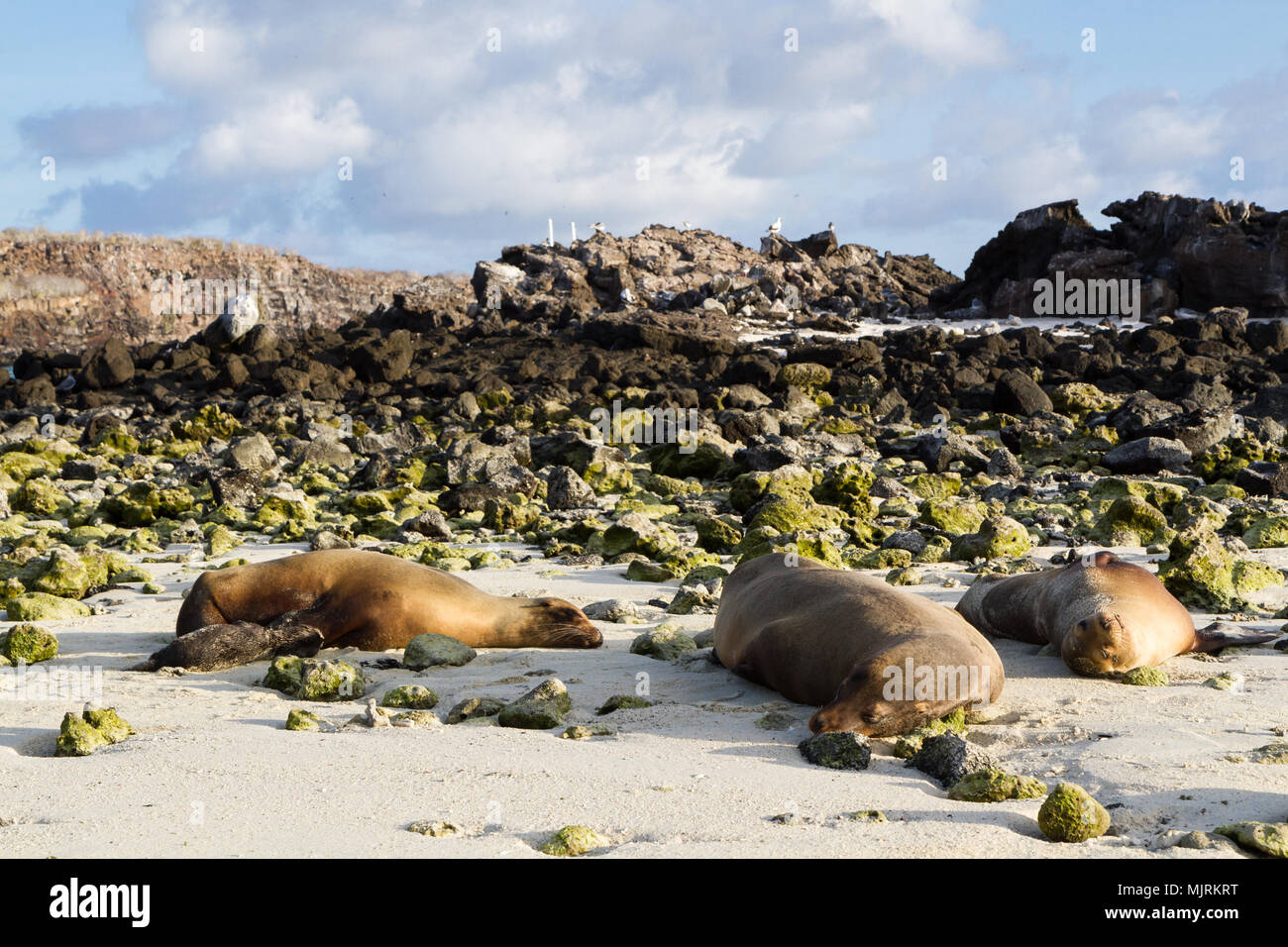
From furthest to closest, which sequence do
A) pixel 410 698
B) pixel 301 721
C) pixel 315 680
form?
pixel 315 680, pixel 410 698, pixel 301 721

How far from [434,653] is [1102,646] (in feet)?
9.94

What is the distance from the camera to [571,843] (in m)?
3.14

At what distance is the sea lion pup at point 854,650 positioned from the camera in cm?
445

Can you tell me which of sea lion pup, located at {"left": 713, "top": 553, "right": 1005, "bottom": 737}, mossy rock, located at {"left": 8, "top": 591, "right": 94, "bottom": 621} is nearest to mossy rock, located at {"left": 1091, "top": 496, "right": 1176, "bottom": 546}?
sea lion pup, located at {"left": 713, "top": 553, "right": 1005, "bottom": 737}

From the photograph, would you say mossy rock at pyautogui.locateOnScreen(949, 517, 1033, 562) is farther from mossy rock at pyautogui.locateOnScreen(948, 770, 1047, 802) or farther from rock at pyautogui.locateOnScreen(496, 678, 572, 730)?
mossy rock at pyautogui.locateOnScreen(948, 770, 1047, 802)

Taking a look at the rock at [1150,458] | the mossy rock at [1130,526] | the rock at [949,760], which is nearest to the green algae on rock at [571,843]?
the rock at [949,760]

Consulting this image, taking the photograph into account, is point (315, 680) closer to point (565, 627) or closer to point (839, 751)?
point (565, 627)

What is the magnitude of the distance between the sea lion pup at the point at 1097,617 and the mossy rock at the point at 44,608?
4996mm

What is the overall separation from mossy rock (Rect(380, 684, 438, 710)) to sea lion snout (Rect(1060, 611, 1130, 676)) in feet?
9.03

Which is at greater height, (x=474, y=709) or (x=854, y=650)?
(x=854, y=650)

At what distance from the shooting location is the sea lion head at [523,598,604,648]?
6250 millimetres

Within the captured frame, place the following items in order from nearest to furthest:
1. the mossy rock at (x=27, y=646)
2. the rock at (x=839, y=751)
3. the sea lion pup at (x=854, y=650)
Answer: the rock at (x=839, y=751), the sea lion pup at (x=854, y=650), the mossy rock at (x=27, y=646)

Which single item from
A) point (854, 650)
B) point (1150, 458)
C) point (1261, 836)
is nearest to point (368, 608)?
point (854, 650)

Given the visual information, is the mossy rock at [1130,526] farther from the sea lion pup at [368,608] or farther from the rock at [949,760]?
the rock at [949,760]
